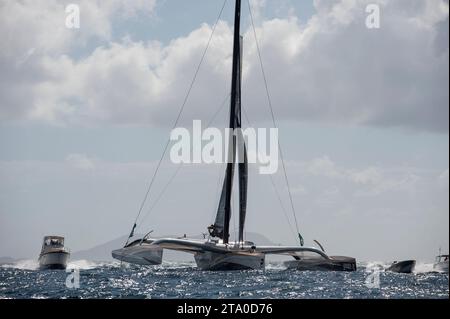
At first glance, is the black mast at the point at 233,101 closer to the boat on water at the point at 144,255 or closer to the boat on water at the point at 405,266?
the boat on water at the point at 144,255

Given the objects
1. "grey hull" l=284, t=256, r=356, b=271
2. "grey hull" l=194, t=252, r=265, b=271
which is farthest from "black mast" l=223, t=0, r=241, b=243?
"grey hull" l=284, t=256, r=356, b=271

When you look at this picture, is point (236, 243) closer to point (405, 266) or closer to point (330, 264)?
point (330, 264)

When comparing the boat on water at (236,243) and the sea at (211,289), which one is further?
the boat on water at (236,243)

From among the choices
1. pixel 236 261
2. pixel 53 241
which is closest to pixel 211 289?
pixel 236 261

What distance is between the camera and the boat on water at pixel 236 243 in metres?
63.5

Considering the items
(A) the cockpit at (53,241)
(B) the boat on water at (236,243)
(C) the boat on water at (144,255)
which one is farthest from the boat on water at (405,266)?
(A) the cockpit at (53,241)

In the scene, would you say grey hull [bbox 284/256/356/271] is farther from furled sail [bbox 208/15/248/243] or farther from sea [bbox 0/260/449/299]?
sea [bbox 0/260/449/299]

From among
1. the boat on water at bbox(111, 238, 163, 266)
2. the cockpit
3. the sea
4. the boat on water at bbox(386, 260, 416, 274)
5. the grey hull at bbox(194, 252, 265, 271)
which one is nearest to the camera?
the sea

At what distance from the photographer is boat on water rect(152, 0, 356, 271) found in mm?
63500

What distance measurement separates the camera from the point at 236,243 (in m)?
69.5

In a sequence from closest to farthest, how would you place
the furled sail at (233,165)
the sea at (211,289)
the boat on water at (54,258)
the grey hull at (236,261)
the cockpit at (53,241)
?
the sea at (211,289), the grey hull at (236,261), the furled sail at (233,165), the boat on water at (54,258), the cockpit at (53,241)
